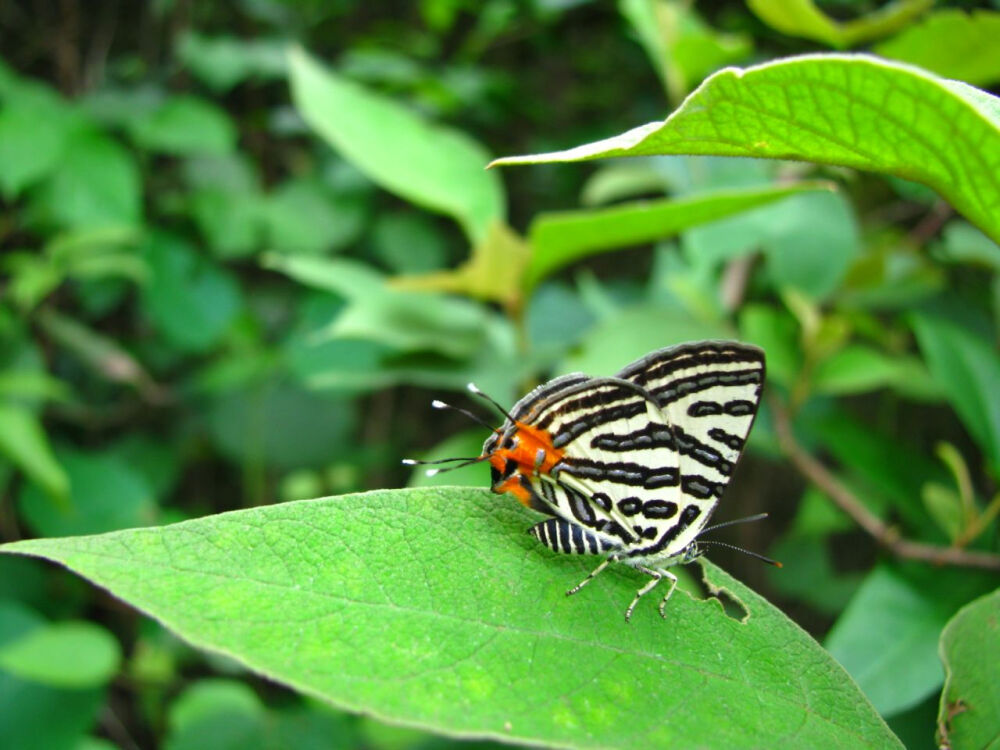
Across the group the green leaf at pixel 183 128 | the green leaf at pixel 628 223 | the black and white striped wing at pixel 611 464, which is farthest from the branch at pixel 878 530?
the green leaf at pixel 183 128

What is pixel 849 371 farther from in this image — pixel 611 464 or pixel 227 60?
pixel 227 60

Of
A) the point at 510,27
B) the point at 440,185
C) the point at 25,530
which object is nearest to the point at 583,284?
the point at 440,185

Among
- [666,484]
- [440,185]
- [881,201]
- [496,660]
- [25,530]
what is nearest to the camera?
[496,660]

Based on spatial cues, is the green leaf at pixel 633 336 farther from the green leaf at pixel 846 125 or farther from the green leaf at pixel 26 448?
the green leaf at pixel 26 448

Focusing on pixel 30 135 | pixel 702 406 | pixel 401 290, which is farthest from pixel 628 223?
pixel 30 135

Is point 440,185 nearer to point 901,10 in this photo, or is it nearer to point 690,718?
point 901,10

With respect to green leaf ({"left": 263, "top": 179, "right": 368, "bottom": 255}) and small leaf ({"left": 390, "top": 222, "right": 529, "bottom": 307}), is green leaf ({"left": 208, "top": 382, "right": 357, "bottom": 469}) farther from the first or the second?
small leaf ({"left": 390, "top": 222, "right": 529, "bottom": 307})
